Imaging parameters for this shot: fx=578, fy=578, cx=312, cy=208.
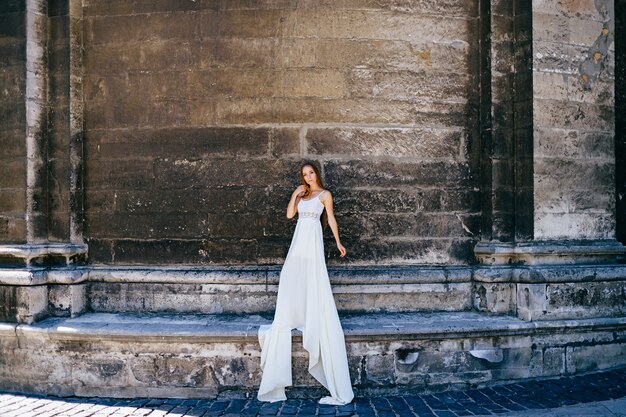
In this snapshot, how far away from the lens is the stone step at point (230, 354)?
5.79 meters

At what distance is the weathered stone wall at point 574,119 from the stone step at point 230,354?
50.9 inches

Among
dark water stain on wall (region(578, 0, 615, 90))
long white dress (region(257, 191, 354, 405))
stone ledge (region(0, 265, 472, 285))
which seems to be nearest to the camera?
long white dress (region(257, 191, 354, 405))

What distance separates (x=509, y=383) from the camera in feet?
19.8

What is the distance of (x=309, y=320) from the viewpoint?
18.3 ft

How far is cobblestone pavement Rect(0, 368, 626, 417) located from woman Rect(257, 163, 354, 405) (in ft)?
0.69

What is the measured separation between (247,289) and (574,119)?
13.6ft

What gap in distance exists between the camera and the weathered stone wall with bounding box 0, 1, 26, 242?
21.0 feet

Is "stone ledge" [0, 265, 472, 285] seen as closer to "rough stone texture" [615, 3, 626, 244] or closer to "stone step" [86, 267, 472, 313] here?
"stone step" [86, 267, 472, 313]

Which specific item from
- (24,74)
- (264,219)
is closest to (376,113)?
(264,219)

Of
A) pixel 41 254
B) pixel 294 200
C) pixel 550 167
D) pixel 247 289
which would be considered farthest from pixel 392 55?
pixel 41 254

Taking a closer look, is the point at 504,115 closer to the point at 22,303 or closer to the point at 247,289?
the point at 247,289

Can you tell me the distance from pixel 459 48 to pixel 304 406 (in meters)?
4.30

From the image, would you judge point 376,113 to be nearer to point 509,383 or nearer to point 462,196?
point 462,196

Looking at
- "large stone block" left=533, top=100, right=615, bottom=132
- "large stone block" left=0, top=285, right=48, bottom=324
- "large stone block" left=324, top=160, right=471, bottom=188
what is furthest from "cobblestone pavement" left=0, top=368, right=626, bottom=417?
"large stone block" left=533, top=100, right=615, bottom=132
